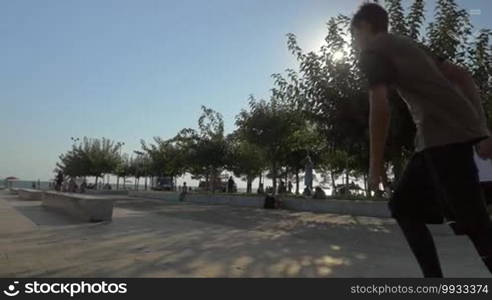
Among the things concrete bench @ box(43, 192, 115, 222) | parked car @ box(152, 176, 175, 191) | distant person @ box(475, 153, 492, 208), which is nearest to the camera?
distant person @ box(475, 153, 492, 208)

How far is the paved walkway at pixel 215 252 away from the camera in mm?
5625

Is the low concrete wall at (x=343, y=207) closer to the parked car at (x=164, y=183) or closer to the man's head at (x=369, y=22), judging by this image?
the man's head at (x=369, y=22)

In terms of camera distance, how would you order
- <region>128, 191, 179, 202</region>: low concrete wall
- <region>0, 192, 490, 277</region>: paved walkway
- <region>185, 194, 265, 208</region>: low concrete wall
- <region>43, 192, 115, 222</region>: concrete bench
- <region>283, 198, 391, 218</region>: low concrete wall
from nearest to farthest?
<region>0, 192, 490, 277</region>: paved walkway, <region>43, 192, 115, 222</region>: concrete bench, <region>283, 198, 391, 218</region>: low concrete wall, <region>185, 194, 265, 208</region>: low concrete wall, <region>128, 191, 179, 202</region>: low concrete wall

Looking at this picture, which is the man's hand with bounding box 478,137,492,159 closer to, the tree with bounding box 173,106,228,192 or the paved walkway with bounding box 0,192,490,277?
the paved walkway with bounding box 0,192,490,277

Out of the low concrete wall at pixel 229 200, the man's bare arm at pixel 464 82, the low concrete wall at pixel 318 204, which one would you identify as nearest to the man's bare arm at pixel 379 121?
the man's bare arm at pixel 464 82

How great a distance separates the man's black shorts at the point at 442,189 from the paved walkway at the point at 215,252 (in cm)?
225

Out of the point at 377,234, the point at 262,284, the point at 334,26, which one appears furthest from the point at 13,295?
the point at 334,26

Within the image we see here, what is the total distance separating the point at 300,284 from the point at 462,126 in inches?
80.5

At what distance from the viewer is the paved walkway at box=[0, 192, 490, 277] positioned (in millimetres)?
5625

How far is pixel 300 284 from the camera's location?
4.54 m

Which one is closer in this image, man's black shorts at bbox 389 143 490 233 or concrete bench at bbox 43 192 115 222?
man's black shorts at bbox 389 143 490 233

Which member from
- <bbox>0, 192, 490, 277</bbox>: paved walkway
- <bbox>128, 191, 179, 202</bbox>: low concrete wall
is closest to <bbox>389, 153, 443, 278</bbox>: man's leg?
<bbox>0, 192, 490, 277</bbox>: paved walkway

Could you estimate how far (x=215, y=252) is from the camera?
7078 millimetres

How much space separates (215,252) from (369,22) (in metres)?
4.42
